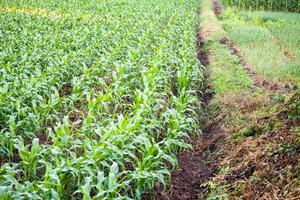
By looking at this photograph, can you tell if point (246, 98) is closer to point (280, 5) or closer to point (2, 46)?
point (2, 46)

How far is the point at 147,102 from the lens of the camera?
243 inches

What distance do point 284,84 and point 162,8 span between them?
13.4 meters

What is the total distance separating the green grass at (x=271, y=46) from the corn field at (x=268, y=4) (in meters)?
5.49

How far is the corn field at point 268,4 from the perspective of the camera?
2652cm

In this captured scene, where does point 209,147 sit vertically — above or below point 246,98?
below

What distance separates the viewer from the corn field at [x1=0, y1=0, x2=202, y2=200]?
169 inches

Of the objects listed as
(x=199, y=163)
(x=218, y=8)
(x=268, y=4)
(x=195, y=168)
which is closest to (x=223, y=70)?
(x=199, y=163)

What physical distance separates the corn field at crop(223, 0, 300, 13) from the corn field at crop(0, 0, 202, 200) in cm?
1112

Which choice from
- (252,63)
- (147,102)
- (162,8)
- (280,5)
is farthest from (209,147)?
(280,5)

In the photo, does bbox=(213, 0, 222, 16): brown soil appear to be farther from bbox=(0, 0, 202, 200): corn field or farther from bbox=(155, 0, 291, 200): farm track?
bbox=(155, 0, 291, 200): farm track

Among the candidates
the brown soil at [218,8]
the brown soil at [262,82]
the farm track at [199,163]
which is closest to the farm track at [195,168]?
the farm track at [199,163]

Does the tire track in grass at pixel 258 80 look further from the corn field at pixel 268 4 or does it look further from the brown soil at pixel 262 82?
the corn field at pixel 268 4

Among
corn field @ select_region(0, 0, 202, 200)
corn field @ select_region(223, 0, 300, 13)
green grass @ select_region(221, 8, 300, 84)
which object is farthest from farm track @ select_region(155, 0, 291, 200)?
corn field @ select_region(223, 0, 300, 13)

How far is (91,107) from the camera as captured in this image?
5.87 m
